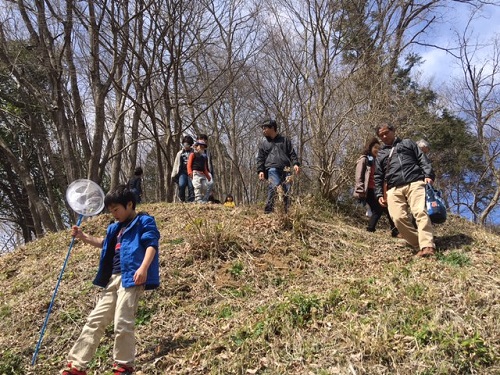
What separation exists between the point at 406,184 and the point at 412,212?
369 mm

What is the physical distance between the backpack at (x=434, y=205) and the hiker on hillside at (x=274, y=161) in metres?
2.02

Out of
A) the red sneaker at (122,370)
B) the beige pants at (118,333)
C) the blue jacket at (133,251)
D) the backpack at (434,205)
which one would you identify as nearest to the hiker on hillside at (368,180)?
the backpack at (434,205)

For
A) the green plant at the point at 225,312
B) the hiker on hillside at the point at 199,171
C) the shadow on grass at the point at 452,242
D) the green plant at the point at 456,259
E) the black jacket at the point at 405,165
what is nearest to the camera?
the green plant at the point at 225,312

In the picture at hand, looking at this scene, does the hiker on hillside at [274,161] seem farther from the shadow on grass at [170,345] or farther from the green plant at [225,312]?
the shadow on grass at [170,345]

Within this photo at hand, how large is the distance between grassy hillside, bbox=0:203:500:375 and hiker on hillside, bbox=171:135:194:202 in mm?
2123

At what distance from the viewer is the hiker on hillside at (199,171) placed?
8305mm

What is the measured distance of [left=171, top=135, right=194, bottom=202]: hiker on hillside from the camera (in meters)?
8.77

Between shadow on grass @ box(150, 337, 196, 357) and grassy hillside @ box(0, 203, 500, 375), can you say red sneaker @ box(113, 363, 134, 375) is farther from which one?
shadow on grass @ box(150, 337, 196, 357)

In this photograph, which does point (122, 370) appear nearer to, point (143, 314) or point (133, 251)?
point (133, 251)

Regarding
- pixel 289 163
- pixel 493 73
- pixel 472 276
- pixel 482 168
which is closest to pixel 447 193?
pixel 482 168

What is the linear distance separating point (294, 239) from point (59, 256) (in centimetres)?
398

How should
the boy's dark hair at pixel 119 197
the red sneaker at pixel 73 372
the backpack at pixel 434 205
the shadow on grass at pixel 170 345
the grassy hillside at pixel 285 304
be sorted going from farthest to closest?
the backpack at pixel 434 205, the shadow on grass at pixel 170 345, the boy's dark hair at pixel 119 197, the red sneaker at pixel 73 372, the grassy hillside at pixel 285 304

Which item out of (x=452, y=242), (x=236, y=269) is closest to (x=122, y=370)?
(x=236, y=269)

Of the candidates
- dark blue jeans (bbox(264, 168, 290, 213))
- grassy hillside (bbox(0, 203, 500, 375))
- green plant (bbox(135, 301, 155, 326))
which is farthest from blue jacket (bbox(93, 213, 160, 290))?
dark blue jeans (bbox(264, 168, 290, 213))
